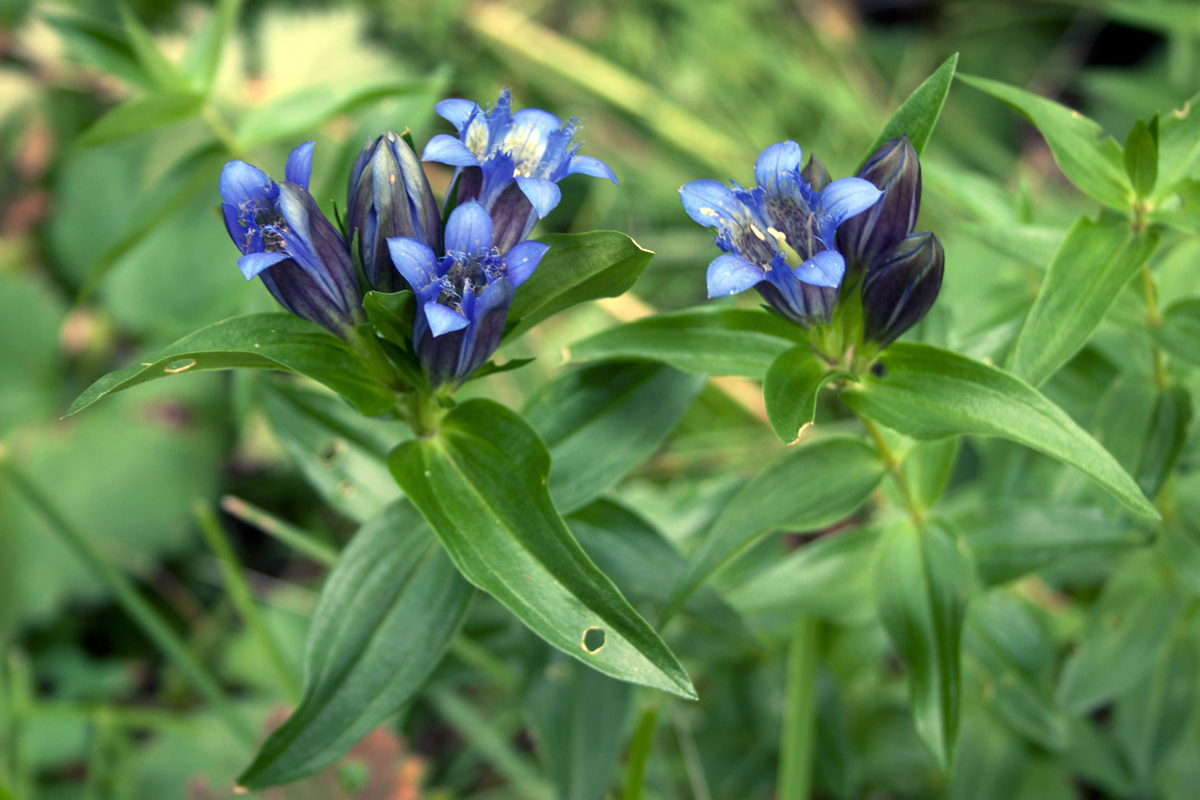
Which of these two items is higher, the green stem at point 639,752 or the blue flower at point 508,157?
the blue flower at point 508,157

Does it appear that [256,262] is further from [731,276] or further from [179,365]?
[731,276]

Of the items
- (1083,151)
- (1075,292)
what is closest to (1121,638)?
(1075,292)

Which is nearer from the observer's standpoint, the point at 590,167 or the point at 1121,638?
the point at 590,167

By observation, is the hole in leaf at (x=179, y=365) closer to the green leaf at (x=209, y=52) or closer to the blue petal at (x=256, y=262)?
the blue petal at (x=256, y=262)

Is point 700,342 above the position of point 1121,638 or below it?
above

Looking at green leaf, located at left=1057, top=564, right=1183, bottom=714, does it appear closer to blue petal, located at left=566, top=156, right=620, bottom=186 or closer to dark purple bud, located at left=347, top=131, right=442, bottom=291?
blue petal, located at left=566, top=156, right=620, bottom=186

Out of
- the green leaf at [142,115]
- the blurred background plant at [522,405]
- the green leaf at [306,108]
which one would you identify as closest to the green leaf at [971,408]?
the blurred background plant at [522,405]
